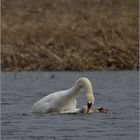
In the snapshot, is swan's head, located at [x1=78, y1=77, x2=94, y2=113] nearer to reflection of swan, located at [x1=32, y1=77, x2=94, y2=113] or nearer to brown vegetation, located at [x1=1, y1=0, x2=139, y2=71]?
reflection of swan, located at [x1=32, y1=77, x2=94, y2=113]

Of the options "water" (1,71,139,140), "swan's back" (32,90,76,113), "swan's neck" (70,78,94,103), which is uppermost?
"swan's neck" (70,78,94,103)

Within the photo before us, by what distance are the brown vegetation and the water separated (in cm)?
844

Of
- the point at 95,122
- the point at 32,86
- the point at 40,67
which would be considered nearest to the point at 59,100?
the point at 95,122

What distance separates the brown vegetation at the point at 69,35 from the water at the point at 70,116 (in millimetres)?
8444

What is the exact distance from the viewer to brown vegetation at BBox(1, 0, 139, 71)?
128 ft

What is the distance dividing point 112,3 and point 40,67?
10.5 m

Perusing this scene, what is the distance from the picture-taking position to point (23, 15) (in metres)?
46.8

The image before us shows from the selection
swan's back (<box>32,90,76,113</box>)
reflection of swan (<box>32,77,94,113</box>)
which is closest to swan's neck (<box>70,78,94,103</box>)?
reflection of swan (<box>32,77,94,113</box>)

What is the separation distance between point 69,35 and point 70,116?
25.4 metres

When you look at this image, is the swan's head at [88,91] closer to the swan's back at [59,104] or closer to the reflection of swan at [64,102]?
the reflection of swan at [64,102]

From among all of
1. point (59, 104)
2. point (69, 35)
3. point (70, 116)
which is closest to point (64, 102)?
point (59, 104)

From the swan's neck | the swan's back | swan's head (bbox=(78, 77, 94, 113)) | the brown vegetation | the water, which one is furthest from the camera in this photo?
the brown vegetation

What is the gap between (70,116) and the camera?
18125 millimetres

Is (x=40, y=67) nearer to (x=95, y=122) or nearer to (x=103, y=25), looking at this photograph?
(x=103, y=25)
